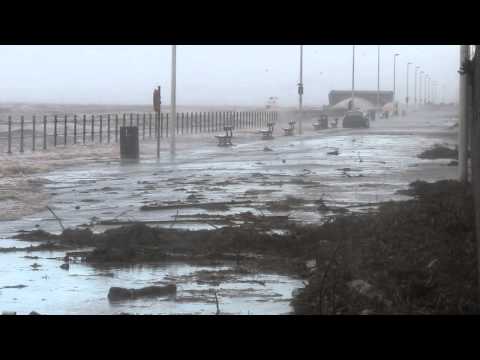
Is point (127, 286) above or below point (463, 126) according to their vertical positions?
below

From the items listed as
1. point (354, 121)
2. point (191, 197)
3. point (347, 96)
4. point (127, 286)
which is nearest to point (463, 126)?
point (191, 197)

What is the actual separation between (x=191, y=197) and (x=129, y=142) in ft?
42.4

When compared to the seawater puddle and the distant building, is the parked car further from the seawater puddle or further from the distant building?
the seawater puddle

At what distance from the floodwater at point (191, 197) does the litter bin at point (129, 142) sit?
0.51 m

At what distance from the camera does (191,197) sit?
63.4 ft

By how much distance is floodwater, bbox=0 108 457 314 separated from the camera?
31.5 feet

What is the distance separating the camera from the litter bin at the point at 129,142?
3159 cm

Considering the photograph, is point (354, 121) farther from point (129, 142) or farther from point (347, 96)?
point (347, 96)

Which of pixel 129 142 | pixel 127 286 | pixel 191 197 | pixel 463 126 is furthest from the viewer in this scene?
pixel 129 142
